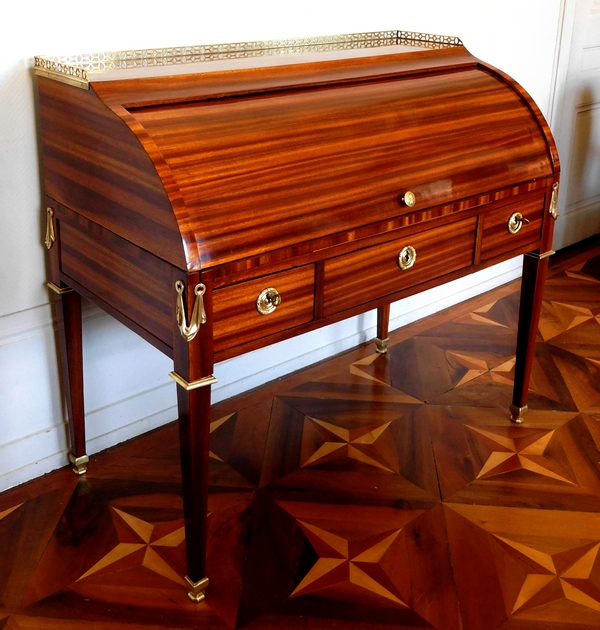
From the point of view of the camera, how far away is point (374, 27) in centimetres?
242

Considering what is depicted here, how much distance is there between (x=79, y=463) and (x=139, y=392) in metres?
0.26

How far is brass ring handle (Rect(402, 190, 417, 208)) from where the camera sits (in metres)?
A: 1.65

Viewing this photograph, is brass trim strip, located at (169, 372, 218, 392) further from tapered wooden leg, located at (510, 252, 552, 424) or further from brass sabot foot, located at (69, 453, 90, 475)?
tapered wooden leg, located at (510, 252, 552, 424)

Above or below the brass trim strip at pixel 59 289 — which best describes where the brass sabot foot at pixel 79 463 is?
below

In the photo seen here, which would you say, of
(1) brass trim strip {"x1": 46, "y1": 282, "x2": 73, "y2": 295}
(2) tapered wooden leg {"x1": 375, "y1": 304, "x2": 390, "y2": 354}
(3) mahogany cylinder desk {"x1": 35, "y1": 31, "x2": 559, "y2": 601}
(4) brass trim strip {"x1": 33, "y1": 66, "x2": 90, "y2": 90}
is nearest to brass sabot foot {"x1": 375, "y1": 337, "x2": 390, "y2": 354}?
(2) tapered wooden leg {"x1": 375, "y1": 304, "x2": 390, "y2": 354}

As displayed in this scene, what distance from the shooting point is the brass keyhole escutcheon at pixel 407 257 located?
1.72 metres

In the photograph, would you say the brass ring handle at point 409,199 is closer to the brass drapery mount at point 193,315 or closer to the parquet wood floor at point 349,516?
the brass drapery mount at point 193,315

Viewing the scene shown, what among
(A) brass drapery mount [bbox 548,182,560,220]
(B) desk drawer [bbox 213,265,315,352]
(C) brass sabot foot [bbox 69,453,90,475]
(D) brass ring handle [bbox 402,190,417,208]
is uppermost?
(D) brass ring handle [bbox 402,190,417,208]

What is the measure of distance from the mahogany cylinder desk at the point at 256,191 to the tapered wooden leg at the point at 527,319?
0.35 ft

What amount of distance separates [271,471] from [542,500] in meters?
0.70

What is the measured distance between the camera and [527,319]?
7.13 ft

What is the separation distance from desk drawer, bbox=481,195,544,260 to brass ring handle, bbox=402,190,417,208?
298 mm

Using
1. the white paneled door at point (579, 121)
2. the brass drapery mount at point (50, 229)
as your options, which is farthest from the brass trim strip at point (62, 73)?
the white paneled door at point (579, 121)

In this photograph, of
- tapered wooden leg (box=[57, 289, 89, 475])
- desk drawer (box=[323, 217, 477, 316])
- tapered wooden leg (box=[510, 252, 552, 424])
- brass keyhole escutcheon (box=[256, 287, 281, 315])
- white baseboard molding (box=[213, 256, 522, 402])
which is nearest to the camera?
brass keyhole escutcheon (box=[256, 287, 281, 315])
